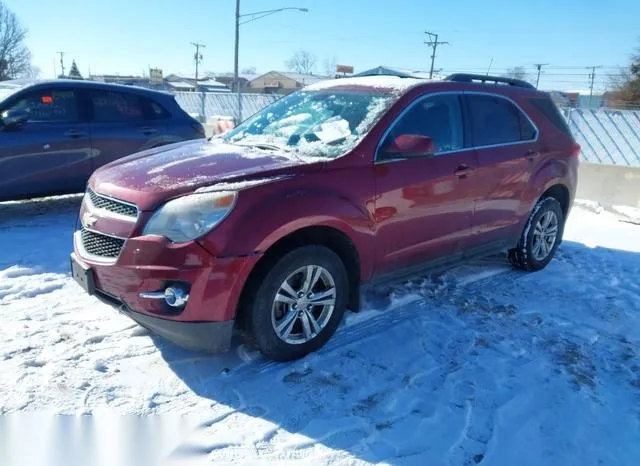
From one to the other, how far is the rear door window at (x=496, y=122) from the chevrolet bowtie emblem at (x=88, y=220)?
9.90 feet

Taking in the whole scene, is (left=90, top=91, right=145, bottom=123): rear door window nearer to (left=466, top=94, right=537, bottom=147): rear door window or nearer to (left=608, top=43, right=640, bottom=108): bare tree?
(left=466, top=94, right=537, bottom=147): rear door window

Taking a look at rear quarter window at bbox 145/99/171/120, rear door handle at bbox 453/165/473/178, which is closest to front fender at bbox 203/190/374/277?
rear door handle at bbox 453/165/473/178

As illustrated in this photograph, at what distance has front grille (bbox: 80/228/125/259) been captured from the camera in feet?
10.4

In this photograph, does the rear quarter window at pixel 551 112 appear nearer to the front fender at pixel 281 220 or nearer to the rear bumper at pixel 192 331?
the front fender at pixel 281 220

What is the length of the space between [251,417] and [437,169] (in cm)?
228

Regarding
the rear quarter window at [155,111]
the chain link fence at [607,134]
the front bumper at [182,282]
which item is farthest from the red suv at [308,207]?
the chain link fence at [607,134]

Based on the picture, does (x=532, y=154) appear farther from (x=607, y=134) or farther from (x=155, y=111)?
(x=607, y=134)

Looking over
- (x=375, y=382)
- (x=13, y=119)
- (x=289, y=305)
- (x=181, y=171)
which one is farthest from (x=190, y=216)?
(x=13, y=119)

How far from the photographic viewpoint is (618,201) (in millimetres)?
8953

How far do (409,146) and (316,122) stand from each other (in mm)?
823

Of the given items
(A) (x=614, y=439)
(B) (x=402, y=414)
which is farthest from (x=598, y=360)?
(B) (x=402, y=414)

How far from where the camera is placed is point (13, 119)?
616 cm

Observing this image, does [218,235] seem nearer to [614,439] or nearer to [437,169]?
[437,169]

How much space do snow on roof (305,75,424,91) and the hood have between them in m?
1.08
